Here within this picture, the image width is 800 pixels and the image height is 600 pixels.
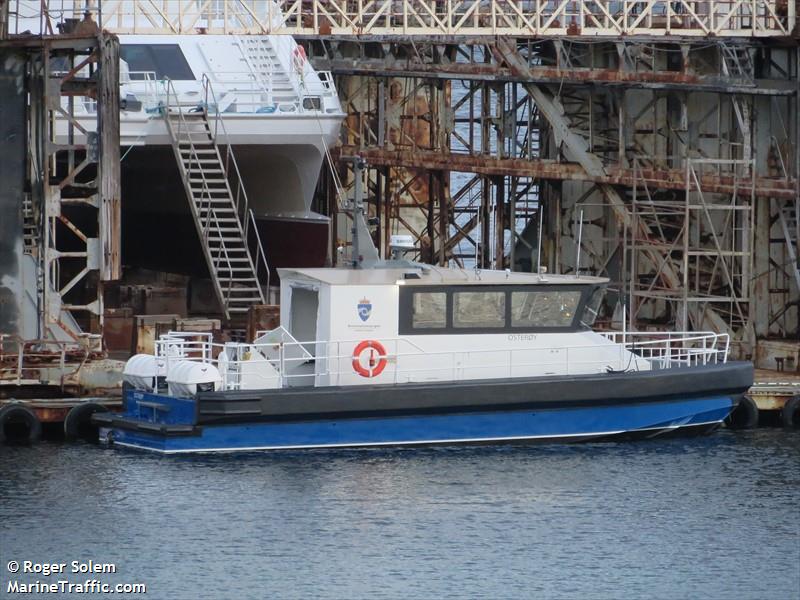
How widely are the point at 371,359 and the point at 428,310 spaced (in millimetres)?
934

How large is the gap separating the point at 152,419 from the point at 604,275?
39.7 feet

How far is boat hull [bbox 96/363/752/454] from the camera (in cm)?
2753

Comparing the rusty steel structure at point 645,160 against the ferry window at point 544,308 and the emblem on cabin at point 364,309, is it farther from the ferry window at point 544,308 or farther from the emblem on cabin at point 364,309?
the emblem on cabin at point 364,309

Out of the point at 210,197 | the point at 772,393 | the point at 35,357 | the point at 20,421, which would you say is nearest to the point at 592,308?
the point at 772,393

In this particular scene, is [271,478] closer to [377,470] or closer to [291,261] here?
[377,470]

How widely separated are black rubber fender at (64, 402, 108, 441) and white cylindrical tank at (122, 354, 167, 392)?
0.81 meters

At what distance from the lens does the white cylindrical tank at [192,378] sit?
89.7 feet

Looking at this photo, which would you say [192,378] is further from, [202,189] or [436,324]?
[202,189]

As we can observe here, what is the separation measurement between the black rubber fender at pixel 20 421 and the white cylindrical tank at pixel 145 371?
1335mm

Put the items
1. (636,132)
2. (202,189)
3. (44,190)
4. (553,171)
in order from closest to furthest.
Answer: (44,190)
(202,189)
(553,171)
(636,132)

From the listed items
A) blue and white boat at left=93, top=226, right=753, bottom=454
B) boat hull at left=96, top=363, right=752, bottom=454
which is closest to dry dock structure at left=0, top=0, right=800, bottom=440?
blue and white boat at left=93, top=226, right=753, bottom=454

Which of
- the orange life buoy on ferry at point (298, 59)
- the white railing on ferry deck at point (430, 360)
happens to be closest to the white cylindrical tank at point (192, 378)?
the white railing on ferry deck at point (430, 360)

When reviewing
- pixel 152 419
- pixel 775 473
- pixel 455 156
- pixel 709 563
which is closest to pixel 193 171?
pixel 455 156

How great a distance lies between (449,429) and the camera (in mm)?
28125
